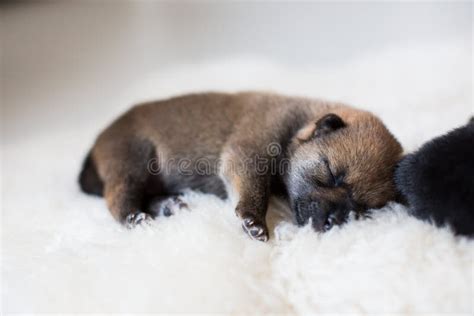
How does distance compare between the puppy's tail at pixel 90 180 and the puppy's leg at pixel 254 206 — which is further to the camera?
the puppy's tail at pixel 90 180

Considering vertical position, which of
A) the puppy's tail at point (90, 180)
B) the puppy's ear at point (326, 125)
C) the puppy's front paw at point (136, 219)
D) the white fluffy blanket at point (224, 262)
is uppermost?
the puppy's ear at point (326, 125)

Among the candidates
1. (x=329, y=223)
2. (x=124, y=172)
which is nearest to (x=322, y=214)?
(x=329, y=223)

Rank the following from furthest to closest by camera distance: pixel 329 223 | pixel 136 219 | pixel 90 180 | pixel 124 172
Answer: pixel 90 180, pixel 124 172, pixel 136 219, pixel 329 223

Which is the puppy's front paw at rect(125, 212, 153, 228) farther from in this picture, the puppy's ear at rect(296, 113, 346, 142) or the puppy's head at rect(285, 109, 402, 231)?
the puppy's ear at rect(296, 113, 346, 142)

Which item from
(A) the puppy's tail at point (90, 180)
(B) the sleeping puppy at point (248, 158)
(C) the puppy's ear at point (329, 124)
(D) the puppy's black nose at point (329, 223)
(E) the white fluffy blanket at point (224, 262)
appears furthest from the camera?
(A) the puppy's tail at point (90, 180)

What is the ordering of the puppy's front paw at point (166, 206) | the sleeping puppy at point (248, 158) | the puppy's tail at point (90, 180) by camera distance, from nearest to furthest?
1. the sleeping puppy at point (248, 158)
2. the puppy's front paw at point (166, 206)
3. the puppy's tail at point (90, 180)

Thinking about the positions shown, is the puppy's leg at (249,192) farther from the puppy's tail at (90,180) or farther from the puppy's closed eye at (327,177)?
the puppy's tail at (90,180)

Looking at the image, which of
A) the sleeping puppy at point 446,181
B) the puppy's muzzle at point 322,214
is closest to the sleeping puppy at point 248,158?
the puppy's muzzle at point 322,214

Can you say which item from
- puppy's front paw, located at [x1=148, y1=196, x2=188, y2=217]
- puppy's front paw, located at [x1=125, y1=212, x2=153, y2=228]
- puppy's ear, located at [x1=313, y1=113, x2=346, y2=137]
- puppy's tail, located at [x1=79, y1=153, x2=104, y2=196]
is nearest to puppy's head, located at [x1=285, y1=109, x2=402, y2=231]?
puppy's ear, located at [x1=313, y1=113, x2=346, y2=137]

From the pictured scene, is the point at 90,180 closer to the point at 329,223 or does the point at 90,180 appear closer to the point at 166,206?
the point at 166,206
